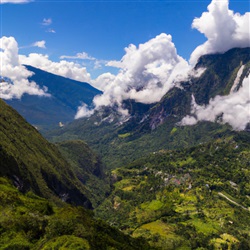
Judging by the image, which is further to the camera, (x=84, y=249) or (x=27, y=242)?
(x=27, y=242)

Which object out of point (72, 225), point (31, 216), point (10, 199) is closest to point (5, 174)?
point (10, 199)

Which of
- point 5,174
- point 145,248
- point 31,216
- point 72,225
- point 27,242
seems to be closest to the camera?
point 27,242

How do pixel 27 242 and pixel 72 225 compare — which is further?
pixel 72 225

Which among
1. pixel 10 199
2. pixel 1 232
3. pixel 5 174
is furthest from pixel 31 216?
pixel 5 174

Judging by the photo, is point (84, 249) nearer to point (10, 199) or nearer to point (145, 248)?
point (10, 199)

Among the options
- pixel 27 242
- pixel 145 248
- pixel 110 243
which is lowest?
pixel 145 248

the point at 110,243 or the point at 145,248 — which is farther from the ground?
the point at 110,243

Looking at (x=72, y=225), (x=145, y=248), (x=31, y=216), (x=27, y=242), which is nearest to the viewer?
(x=27, y=242)

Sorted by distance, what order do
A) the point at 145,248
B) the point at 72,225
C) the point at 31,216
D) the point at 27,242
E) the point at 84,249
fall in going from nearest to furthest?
the point at 84,249 < the point at 27,242 < the point at 72,225 < the point at 31,216 < the point at 145,248

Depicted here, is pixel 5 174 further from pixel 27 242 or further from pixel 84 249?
pixel 84 249
